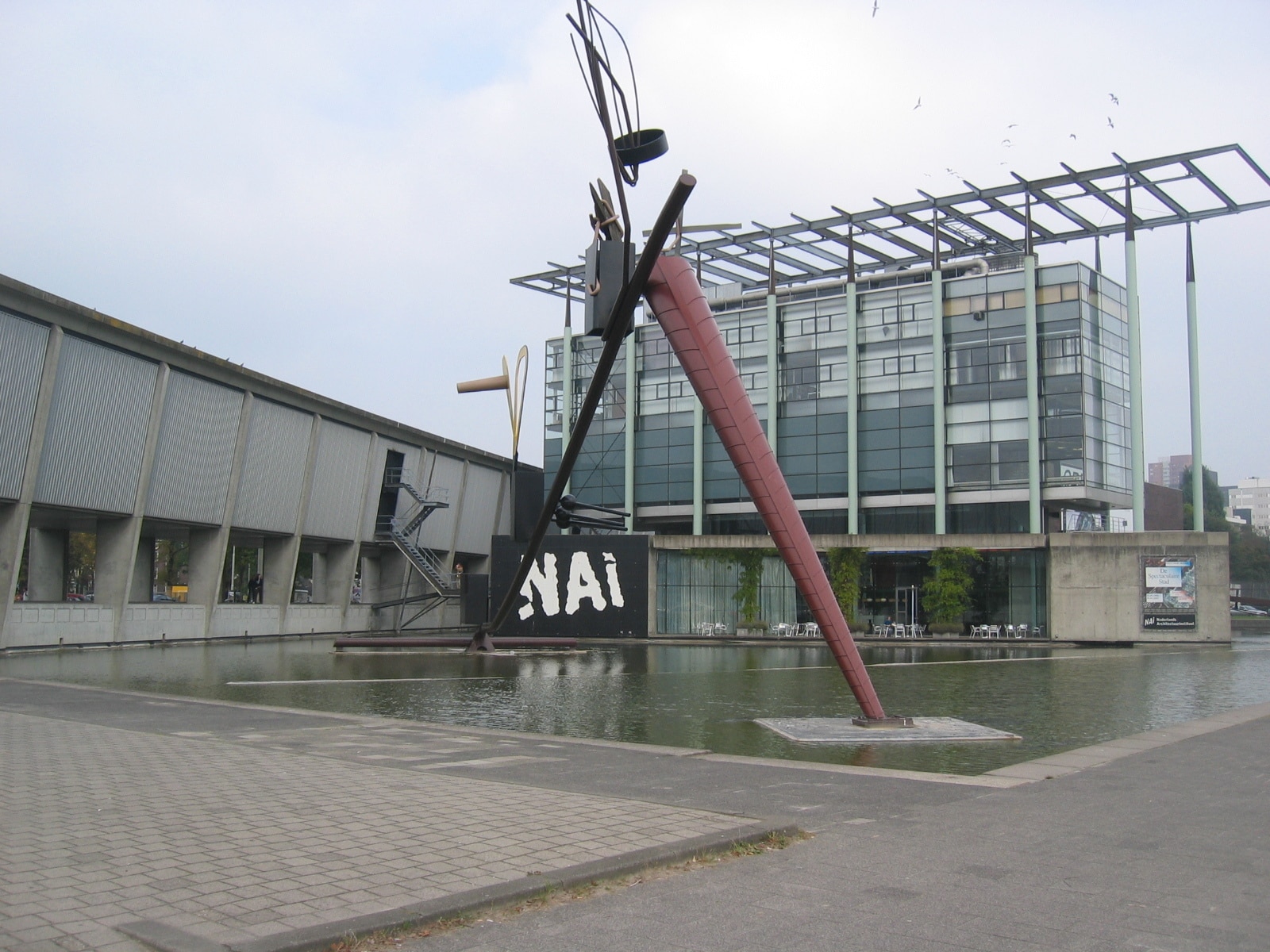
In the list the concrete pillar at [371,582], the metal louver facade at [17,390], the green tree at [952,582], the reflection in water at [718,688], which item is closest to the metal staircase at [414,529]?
the concrete pillar at [371,582]

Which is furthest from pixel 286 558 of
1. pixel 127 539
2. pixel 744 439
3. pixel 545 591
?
pixel 744 439

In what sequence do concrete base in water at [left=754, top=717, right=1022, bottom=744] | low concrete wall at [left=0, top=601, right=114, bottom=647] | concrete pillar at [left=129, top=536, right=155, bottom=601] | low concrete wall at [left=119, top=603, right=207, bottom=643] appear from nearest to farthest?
concrete base in water at [left=754, top=717, right=1022, bottom=744] → low concrete wall at [left=0, top=601, right=114, bottom=647] → low concrete wall at [left=119, top=603, right=207, bottom=643] → concrete pillar at [left=129, top=536, right=155, bottom=601]

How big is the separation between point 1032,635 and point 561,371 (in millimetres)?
30633

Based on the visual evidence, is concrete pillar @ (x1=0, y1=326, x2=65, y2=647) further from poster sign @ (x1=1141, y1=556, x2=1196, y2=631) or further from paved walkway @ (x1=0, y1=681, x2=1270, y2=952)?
poster sign @ (x1=1141, y1=556, x2=1196, y2=631)

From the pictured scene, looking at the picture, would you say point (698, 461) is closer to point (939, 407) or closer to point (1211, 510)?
point (939, 407)

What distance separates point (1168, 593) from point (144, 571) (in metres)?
40.2

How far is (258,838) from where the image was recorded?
653 cm

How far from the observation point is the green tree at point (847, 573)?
45.2m

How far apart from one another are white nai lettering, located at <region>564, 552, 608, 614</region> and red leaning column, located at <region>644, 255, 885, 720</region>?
30.2 m

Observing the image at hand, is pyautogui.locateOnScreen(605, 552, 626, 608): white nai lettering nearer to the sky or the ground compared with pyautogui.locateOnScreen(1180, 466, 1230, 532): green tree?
nearer to the ground

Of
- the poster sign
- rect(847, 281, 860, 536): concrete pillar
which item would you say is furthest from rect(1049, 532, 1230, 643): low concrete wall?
rect(847, 281, 860, 536): concrete pillar

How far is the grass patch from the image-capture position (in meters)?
4.71

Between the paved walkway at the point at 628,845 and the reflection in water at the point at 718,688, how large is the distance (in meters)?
1.99

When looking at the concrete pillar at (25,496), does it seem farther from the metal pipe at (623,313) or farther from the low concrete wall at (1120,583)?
the low concrete wall at (1120,583)
